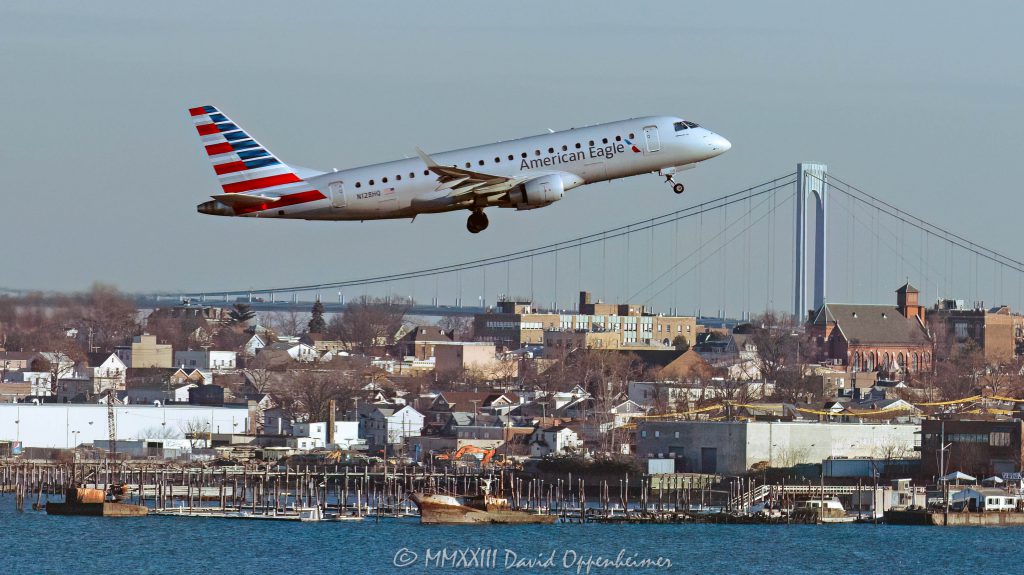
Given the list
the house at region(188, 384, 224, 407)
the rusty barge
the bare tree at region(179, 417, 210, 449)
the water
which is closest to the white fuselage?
the water

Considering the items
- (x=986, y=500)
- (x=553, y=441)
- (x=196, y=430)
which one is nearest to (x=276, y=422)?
(x=196, y=430)

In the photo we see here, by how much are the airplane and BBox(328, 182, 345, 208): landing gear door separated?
0.03 m

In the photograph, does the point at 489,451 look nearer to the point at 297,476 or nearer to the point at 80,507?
the point at 297,476

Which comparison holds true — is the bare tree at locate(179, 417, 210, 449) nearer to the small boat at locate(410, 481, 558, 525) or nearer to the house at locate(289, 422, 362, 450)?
the house at locate(289, 422, 362, 450)

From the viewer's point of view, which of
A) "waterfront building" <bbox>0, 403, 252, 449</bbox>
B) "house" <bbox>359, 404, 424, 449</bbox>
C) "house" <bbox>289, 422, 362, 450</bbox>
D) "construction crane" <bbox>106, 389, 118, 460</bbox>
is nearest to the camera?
"construction crane" <bbox>106, 389, 118, 460</bbox>

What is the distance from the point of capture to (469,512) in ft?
411

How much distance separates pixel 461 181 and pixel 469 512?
6479cm

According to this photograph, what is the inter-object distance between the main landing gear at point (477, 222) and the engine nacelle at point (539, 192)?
1070mm

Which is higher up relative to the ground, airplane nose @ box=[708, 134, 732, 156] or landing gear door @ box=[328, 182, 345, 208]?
airplane nose @ box=[708, 134, 732, 156]

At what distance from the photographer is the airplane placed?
62.6 m

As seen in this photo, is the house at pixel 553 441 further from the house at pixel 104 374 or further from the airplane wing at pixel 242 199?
the airplane wing at pixel 242 199

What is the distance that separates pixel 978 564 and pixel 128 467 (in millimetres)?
59008

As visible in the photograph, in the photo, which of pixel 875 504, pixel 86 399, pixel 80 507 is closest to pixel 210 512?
pixel 80 507

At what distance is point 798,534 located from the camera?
12300 centimetres
